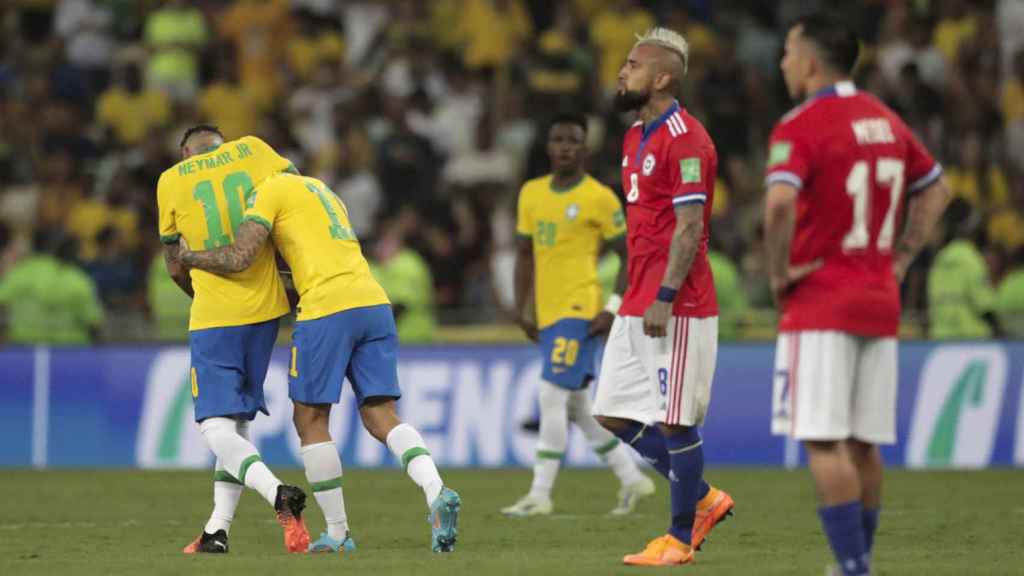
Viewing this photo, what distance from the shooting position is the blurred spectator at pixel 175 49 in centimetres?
2484

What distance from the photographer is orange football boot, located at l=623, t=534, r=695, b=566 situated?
31.4 feet

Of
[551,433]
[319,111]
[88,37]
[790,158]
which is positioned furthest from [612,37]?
[790,158]

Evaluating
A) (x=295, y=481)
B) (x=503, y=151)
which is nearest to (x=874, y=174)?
(x=295, y=481)

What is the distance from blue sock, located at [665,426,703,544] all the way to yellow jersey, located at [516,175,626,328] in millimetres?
4388

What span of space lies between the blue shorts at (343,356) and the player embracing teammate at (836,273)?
3199 mm

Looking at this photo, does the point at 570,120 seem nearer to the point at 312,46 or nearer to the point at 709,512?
the point at 709,512

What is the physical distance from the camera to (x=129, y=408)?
19547mm

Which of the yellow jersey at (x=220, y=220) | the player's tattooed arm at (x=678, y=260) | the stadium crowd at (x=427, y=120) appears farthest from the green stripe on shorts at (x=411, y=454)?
the stadium crowd at (x=427, y=120)

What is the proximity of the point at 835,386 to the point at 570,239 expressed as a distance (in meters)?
6.67

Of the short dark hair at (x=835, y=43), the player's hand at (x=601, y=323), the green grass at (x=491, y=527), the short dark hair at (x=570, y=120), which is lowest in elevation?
the green grass at (x=491, y=527)

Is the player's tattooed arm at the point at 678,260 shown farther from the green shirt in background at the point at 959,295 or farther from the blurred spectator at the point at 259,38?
the blurred spectator at the point at 259,38

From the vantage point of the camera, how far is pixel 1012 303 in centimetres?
1981

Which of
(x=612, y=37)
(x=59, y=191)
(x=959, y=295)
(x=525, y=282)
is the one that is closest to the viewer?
(x=525, y=282)

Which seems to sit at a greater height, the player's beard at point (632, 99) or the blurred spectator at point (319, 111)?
the player's beard at point (632, 99)
